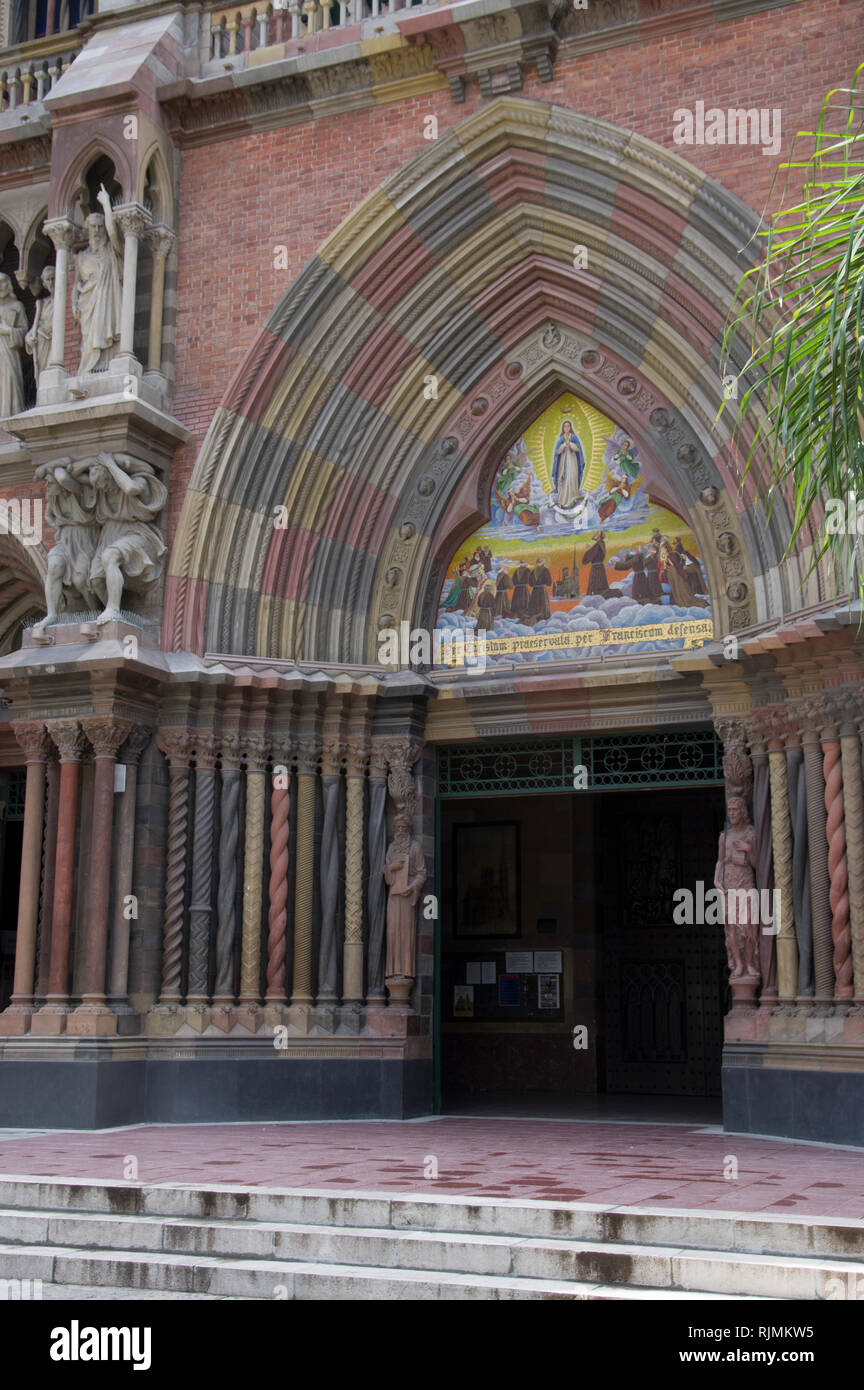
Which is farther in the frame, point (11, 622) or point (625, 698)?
point (11, 622)

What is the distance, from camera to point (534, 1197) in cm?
735

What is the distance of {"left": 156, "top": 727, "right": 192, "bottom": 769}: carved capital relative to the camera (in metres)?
12.9

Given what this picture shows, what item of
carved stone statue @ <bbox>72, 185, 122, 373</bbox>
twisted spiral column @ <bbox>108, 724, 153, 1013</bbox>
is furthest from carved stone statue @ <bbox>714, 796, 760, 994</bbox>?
carved stone statue @ <bbox>72, 185, 122, 373</bbox>

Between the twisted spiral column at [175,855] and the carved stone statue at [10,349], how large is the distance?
3983 millimetres

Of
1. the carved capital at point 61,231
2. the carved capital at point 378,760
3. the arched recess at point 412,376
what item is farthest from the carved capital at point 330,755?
the carved capital at point 61,231

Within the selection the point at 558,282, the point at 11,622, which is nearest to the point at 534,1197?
the point at 558,282

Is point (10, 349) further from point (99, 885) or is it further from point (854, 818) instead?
point (854, 818)

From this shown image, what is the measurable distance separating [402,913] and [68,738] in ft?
10.6

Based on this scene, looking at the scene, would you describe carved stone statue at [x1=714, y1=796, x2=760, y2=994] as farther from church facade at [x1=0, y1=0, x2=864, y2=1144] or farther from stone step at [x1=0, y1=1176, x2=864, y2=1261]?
stone step at [x1=0, y1=1176, x2=864, y2=1261]

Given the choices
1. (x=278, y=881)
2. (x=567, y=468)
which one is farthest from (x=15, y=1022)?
(x=567, y=468)

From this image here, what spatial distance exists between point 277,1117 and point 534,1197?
5.45 metres

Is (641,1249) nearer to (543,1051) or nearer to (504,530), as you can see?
(504,530)

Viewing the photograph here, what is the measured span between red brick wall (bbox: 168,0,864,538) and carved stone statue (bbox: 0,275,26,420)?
1.96 metres

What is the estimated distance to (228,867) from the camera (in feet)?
41.7
